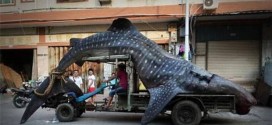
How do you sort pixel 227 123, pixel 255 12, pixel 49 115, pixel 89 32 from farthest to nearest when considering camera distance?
pixel 89 32 → pixel 255 12 → pixel 49 115 → pixel 227 123

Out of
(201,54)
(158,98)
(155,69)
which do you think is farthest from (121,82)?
(201,54)

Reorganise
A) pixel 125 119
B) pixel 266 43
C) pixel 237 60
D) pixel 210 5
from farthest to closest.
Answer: pixel 237 60 → pixel 266 43 → pixel 210 5 → pixel 125 119

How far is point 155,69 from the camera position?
9750 mm

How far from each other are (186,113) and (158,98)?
765 millimetres

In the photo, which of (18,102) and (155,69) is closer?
(155,69)

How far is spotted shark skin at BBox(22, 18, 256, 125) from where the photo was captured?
917 cm

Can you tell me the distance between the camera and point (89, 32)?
17.4 metres

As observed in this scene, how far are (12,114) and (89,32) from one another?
630 cm

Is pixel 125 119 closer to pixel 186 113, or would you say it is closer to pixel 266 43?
pixel 186 113

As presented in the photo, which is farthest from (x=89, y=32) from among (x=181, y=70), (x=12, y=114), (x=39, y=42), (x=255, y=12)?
(x=181, y=70)

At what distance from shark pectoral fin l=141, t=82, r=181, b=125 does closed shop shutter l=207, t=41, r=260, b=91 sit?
6638 millimetres

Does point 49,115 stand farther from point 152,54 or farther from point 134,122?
point 152,54

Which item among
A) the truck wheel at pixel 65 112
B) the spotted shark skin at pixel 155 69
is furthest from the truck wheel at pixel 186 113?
the truck wheel at pixel 65 112

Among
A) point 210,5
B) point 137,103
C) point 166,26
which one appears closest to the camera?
point 137,103
